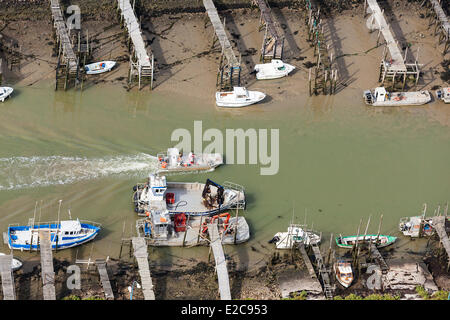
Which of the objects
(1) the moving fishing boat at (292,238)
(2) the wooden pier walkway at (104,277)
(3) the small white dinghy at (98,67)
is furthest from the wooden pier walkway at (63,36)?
(1) the moving fishing boat at (292,238)

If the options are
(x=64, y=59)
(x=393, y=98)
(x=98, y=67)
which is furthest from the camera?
(x=98, y=67)

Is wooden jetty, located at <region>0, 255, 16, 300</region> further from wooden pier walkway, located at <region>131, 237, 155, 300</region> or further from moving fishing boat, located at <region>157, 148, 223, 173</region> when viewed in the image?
moving fishing boat, located at <region>157, 148, 223, 173</region>

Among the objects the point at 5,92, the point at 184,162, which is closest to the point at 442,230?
the point at 184,162

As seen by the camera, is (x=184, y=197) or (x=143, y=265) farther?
(x=184, y=197)

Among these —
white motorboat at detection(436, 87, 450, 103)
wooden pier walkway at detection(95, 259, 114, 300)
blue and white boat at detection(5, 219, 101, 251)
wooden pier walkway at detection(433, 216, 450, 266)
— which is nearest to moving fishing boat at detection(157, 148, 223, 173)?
blue and white boat at detection(5, 219, 101, 251)

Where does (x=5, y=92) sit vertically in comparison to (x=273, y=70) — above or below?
below

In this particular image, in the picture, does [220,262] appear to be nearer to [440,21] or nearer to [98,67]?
[98,67]
